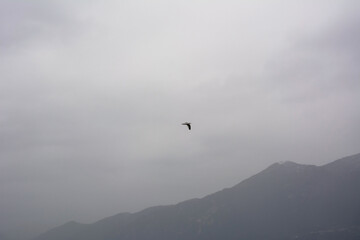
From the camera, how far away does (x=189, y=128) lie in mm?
126375

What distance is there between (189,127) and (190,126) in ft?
2.17

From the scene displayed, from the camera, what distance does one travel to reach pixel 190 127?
126562 mm

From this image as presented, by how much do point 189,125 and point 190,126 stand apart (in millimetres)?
540

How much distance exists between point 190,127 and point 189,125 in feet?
2.24

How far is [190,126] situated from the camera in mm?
126875

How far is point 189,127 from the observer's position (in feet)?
415

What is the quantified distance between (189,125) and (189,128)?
0.93m

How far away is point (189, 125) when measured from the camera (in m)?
127

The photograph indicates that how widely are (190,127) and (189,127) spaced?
0.36m

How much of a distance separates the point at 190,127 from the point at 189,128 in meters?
0.47

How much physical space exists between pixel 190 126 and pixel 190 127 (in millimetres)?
433
